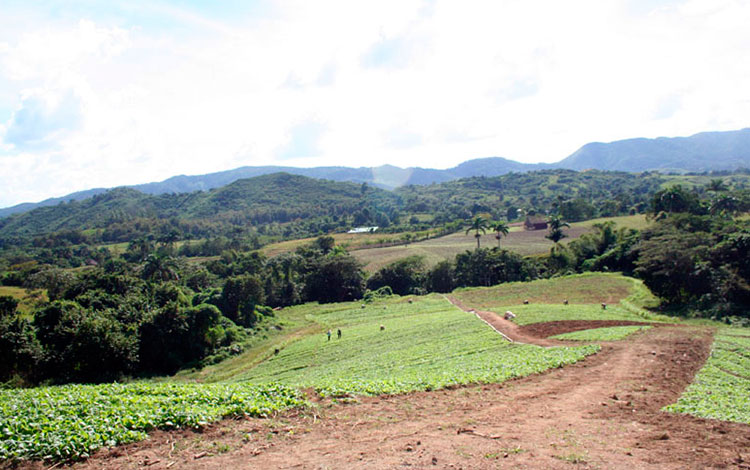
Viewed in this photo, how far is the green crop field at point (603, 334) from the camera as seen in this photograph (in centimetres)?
2733

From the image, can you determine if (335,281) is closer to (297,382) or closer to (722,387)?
(297,382)

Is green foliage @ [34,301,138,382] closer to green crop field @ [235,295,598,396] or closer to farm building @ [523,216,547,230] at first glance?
green crop field @ [235,295,598,396]

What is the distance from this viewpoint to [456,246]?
4567 inches

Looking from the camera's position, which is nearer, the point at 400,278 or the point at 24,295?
the point at 24,295

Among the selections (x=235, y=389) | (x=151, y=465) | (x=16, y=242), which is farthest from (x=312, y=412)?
(x=16, y=242)

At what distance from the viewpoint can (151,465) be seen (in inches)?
411

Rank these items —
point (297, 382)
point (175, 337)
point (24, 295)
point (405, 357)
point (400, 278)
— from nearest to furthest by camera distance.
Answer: point (297, 382)
point (405, 357)
point (175, 337)
point (24, 295)
point (400, 278)

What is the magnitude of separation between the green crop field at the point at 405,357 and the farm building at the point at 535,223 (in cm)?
9938

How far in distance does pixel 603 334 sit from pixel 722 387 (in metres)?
11.8

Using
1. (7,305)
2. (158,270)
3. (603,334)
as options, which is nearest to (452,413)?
(603,334)

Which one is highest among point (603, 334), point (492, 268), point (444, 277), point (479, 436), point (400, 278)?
point (479, 436)

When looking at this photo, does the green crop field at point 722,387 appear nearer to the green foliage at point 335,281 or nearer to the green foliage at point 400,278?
the green foliage at point 400,278

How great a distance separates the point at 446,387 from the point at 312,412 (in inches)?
247

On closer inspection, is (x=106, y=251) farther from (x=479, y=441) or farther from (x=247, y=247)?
(x=479, y=441)
